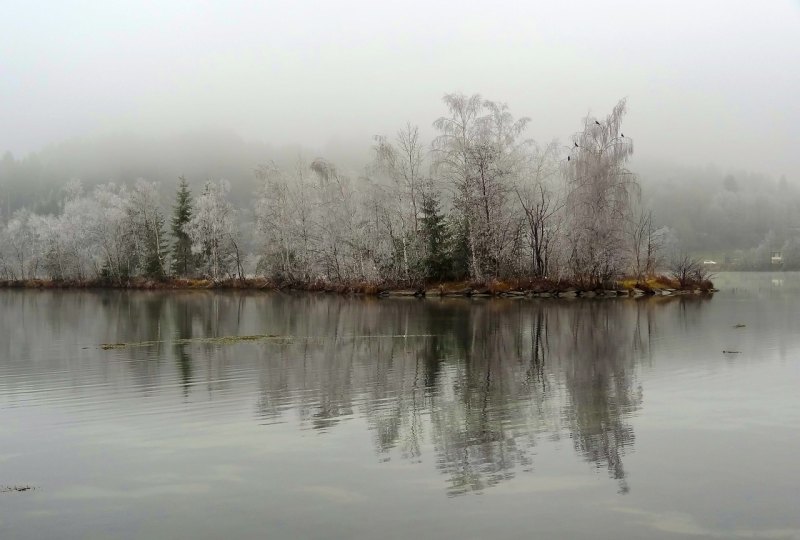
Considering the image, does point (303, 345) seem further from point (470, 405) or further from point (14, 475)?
point (14, 475)

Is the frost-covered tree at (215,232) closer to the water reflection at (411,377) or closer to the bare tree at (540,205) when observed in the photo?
the bare tree at (540,205)

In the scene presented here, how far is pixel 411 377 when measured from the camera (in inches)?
575

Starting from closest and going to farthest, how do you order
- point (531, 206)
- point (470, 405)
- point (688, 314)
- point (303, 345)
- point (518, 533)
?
point (518, 533) < point (470, 405) < point (303, 345) < point (688, 314) < point (531, 206)

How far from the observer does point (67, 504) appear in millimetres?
7105

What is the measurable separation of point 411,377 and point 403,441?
5.26 meters

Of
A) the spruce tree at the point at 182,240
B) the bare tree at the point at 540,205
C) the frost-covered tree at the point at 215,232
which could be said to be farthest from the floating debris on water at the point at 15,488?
the spruce tree at the point at 182,240

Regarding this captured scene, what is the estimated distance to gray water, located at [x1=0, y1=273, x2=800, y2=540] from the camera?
6582 millimetres

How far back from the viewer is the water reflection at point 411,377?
9.26 metres

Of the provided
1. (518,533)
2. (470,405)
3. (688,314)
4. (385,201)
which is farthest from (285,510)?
(385,201)

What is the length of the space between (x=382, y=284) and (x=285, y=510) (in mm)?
49519

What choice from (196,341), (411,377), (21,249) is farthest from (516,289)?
(21,249)

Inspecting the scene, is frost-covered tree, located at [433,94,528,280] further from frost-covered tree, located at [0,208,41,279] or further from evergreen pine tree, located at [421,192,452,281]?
frost-covered tree, located at [0,208,41,279]

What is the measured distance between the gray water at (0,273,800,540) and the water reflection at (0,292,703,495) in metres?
0.07

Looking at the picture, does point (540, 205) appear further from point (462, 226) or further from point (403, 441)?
point (403, 441)
